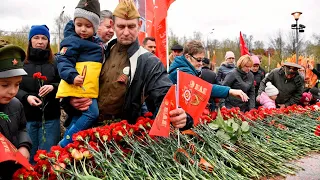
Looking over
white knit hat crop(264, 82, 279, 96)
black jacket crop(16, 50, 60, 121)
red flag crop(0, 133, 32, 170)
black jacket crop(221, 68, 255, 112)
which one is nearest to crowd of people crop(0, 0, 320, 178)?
black jacket crop(16, 50, 60, 121)

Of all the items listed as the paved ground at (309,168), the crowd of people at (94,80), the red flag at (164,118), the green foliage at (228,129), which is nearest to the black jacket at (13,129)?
the crowd of people at (94,80)

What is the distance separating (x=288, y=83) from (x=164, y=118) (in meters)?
3.97

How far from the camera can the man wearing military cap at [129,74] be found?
84.2 inches

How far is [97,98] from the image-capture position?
7.79 feet

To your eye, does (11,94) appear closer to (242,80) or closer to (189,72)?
(189,72)

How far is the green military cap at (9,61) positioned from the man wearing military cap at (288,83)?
14.2 feet

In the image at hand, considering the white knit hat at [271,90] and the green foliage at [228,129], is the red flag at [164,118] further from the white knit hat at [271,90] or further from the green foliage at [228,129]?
the white knit hat at [271,90]

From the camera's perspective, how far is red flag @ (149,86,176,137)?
1.85m

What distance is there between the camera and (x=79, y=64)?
95.4 inches

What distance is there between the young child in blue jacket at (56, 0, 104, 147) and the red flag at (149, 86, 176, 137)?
64cm

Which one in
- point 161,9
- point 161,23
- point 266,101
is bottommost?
point 266,101

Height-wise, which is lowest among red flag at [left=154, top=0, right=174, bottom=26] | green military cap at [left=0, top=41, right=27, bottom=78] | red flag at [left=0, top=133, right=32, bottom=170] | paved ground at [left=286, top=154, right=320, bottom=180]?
paved ground at [left=286, top=154, right=320, bottom=180]

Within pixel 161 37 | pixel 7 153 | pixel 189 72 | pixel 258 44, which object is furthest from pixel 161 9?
pixel 258 44

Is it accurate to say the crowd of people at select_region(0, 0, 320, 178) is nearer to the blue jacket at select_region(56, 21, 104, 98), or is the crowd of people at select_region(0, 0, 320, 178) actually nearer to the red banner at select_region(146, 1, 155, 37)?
the blue jacket at select_region(56, 21, 104, 98)
